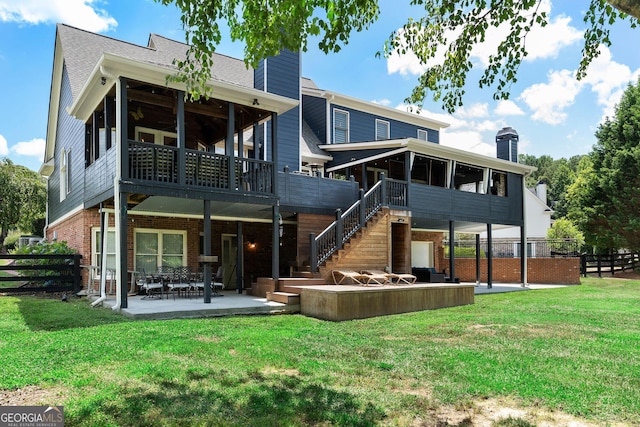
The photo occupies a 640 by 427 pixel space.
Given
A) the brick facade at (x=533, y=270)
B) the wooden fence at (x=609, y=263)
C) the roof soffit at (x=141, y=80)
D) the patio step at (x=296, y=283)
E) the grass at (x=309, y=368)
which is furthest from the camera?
the wooden fence at (x=609, y=263)

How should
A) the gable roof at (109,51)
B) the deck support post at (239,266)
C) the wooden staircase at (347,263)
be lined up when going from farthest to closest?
the gable roof at (109,51), the deck support post at (239,266), the wooden staircase at (347,263)

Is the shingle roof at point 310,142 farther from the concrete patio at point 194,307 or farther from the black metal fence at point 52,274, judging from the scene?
the black metal fence at point 52,274

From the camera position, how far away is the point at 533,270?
73.6 ft

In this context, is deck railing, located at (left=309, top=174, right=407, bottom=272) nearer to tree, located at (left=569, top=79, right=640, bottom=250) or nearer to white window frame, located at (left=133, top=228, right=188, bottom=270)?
white window frame, located at (left=133, top=228, right=188, bottom=270)

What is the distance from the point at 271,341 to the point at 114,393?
2946 mm

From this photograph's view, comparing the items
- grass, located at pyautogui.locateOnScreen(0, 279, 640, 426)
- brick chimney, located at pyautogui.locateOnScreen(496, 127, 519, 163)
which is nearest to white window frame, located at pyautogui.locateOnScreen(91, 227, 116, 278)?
grass, located at pyautogui.locateOnScreen(0, 279, 640, 426)

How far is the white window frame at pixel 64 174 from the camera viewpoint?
54.9 feet

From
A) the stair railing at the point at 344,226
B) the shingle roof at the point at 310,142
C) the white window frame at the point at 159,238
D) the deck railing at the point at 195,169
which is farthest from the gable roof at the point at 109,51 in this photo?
the stair railing at the point at 344,226

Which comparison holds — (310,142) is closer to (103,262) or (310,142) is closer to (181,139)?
(181,139)

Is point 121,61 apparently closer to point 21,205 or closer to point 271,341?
point 271,341

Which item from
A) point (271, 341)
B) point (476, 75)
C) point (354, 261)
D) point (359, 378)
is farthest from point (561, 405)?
point (354, 261)

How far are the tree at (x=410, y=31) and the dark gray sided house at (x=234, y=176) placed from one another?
15.6 ft

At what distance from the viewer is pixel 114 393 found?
169 inches

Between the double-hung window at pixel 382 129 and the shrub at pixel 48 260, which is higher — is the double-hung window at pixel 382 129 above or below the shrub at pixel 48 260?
above
